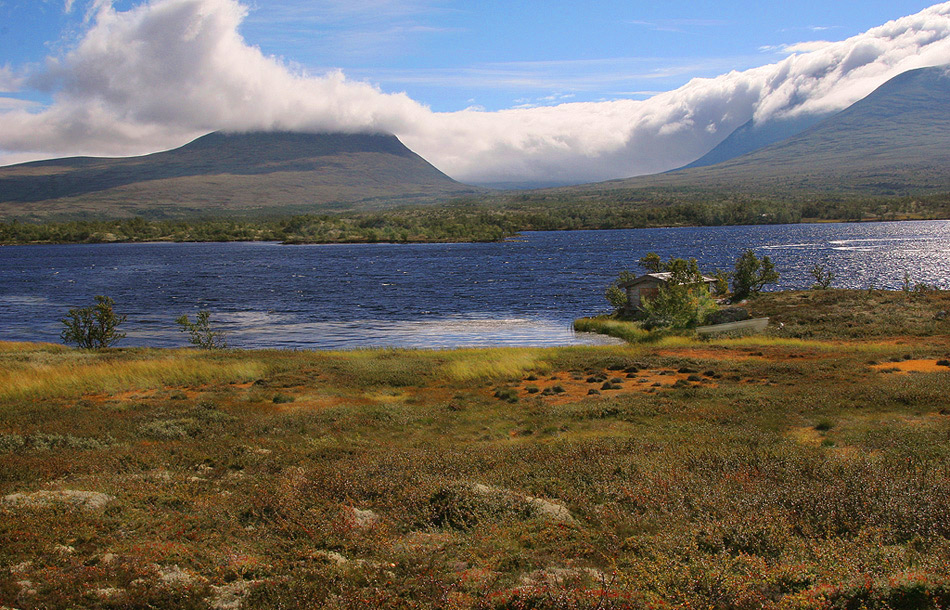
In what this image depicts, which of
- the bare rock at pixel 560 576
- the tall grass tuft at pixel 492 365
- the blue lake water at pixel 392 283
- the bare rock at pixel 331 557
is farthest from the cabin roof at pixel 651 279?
the bare rock at pixel 331 557

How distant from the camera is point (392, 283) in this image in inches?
3462

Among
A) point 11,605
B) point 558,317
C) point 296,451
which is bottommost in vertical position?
point 558,317

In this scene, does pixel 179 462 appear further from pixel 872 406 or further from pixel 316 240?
pixel 316 240

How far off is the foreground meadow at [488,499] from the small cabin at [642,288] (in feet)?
85.9

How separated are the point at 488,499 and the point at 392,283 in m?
79.6

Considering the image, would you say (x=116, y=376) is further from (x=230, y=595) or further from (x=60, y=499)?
(x=230, y=595)

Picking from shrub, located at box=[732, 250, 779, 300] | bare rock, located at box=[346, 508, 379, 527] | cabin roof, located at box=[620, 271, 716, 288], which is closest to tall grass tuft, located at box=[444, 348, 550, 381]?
bare rock, located at box=[346, 508, 379, 527]

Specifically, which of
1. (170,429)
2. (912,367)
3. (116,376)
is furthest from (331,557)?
(912,367)

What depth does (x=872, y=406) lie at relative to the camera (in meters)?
17.0

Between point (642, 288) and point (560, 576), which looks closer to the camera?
point (560, 576)

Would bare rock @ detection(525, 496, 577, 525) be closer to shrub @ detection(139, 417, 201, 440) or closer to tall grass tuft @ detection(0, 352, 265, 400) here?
shrub @ detection(139, 417, 201, 440)

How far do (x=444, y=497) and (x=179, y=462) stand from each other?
6027 millimetres

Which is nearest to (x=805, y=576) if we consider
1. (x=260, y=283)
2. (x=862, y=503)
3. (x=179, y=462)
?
(x=862, y=503)

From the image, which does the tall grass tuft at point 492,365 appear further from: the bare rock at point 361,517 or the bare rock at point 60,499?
the bare rock at point 60,499
